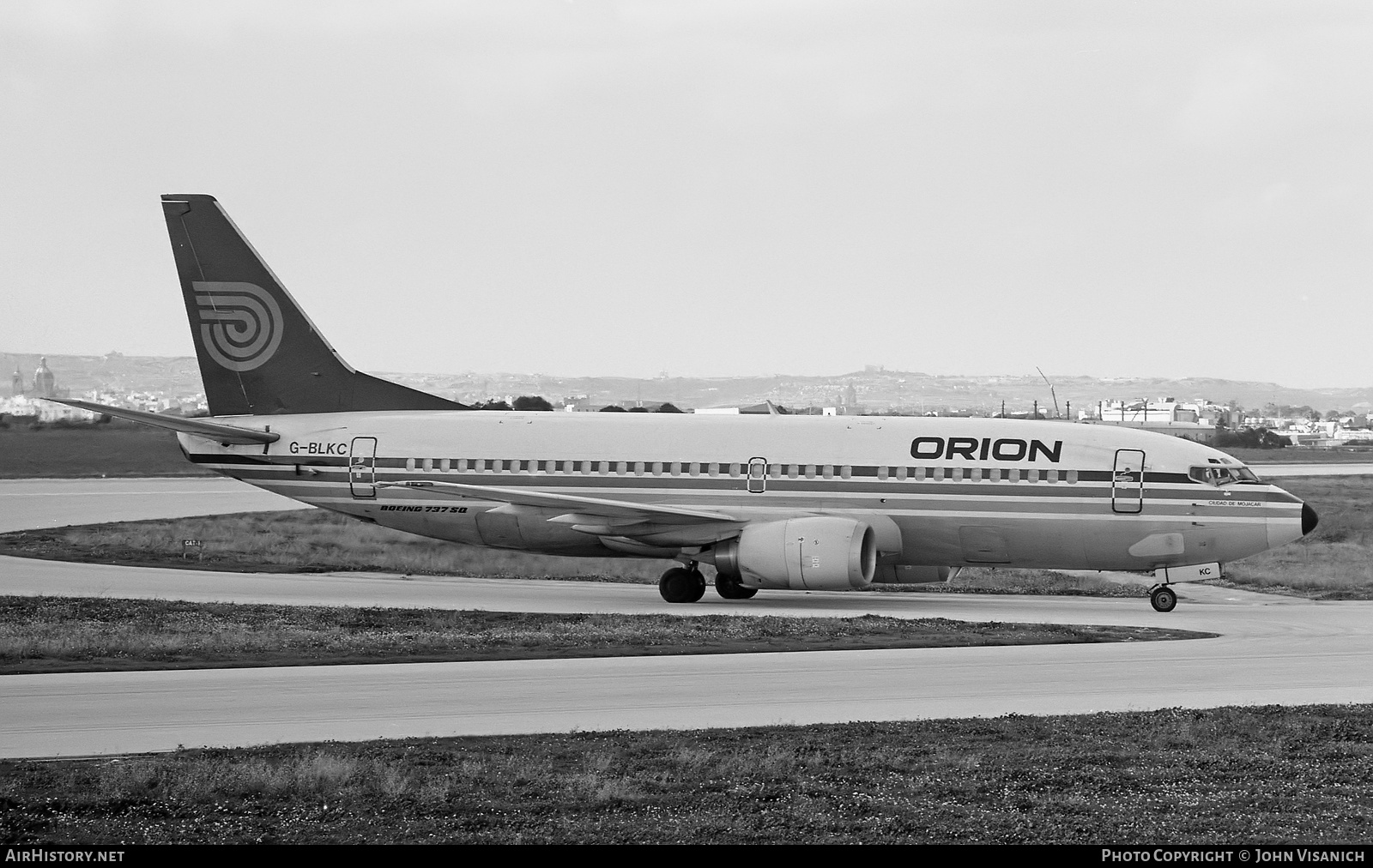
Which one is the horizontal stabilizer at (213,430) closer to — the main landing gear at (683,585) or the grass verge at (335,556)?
the grass verge at (335,556)

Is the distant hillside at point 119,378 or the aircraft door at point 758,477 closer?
the aircraft door at point 758,477

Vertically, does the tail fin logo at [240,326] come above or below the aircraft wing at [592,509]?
above

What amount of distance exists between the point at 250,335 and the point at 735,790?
24055mm

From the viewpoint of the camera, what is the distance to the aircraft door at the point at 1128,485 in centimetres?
2962

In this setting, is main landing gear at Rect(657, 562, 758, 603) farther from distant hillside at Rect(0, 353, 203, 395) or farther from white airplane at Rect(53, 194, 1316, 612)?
distant hillside at Rect(0, 353, 203, 395)

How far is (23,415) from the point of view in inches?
3797

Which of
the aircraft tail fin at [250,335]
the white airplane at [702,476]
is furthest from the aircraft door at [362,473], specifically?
the aircraft tail fin at [250,335]

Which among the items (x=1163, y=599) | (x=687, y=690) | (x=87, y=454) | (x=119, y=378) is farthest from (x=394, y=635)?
(x=119, y=378)

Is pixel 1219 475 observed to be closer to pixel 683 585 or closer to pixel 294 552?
pixel 683 585

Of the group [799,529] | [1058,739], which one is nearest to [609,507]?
[799,529]

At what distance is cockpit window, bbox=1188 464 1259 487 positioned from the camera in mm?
29719

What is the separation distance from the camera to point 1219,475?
29844 mm

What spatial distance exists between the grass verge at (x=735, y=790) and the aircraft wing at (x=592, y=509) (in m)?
14.4

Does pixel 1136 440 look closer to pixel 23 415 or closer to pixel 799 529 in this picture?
pixel 799 529
